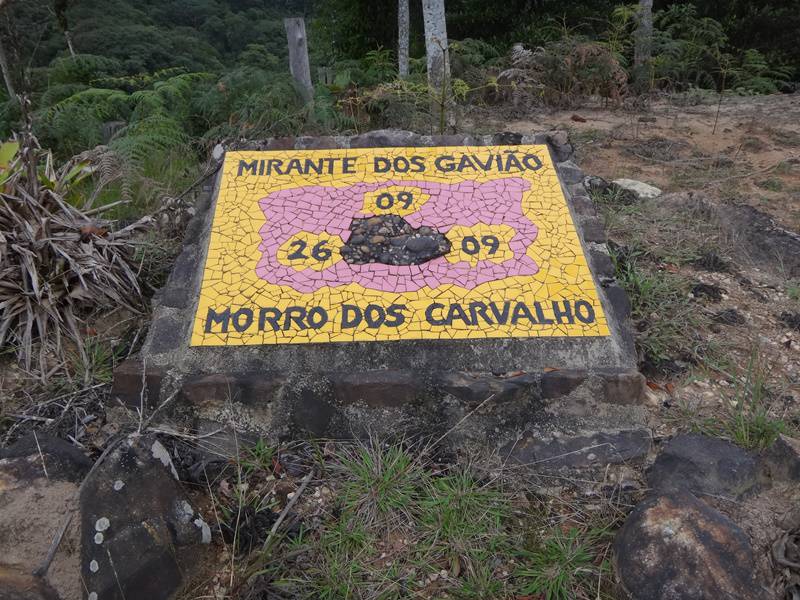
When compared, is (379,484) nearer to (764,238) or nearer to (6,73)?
(764,238)

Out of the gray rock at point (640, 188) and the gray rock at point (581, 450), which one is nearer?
the gray rock at point (581, 450)

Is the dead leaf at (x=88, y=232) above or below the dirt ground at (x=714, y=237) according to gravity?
above

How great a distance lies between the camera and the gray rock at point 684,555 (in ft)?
5.77

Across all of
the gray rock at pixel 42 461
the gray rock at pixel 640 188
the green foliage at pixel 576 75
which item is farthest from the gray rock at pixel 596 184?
the gray rock at pixel 42 461

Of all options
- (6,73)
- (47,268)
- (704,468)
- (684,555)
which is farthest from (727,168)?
(6,73)

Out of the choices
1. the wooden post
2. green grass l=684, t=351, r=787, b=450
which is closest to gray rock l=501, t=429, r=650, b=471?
green grass l=684, t=351, r=787, b=450

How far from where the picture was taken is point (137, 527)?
186cm

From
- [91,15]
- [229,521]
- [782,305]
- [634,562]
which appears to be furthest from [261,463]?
[91,15]

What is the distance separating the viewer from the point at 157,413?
2396 millimetres

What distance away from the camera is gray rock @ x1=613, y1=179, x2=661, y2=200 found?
430 cm

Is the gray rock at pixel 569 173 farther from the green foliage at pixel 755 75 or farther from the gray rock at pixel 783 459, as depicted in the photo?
the green foliage at pixel 755 75

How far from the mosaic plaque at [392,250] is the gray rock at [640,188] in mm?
1326

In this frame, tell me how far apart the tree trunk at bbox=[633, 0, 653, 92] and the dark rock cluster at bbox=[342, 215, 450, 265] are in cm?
523

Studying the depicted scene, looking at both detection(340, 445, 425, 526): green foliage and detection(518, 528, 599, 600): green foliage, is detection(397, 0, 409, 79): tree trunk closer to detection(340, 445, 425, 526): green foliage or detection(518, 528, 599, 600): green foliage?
detection(340, 445, 425, 526): green foliage
